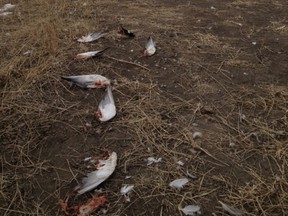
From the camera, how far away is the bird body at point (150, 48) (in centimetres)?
323

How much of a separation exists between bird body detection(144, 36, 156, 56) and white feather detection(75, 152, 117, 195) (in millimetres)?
1455

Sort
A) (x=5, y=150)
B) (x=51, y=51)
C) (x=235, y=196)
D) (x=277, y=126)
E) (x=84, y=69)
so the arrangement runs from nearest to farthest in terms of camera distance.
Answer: (x=235, y=196), (x=5, y=150), (x=277, y=126), (x=84, y=69), (x=51, y=51)

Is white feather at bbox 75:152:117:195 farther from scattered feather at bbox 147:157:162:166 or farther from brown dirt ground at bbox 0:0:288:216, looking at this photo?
scattered feather at bbox 147:157:162:166

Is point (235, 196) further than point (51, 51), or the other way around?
point (51, 51)

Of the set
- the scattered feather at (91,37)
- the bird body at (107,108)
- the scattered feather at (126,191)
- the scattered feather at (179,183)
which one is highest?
the scattered feather at (91,37)

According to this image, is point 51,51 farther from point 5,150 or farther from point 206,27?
point 206,27

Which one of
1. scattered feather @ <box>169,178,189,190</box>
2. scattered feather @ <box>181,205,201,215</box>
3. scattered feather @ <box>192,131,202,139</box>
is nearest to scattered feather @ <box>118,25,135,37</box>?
scattered feather @ <box>192,131,202,139</box>

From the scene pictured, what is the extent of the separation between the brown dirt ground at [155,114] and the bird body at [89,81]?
6 centimetres

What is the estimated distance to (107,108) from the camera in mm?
2461

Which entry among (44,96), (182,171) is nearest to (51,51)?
(44,96)

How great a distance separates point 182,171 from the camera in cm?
199

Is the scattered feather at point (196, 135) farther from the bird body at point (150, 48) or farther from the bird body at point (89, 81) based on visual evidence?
the bird body at point (150, 48)

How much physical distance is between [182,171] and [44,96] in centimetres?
134

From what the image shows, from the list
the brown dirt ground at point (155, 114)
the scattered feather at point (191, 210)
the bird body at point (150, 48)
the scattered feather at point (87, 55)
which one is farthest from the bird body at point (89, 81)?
the scattered feather at point (191, 210)
